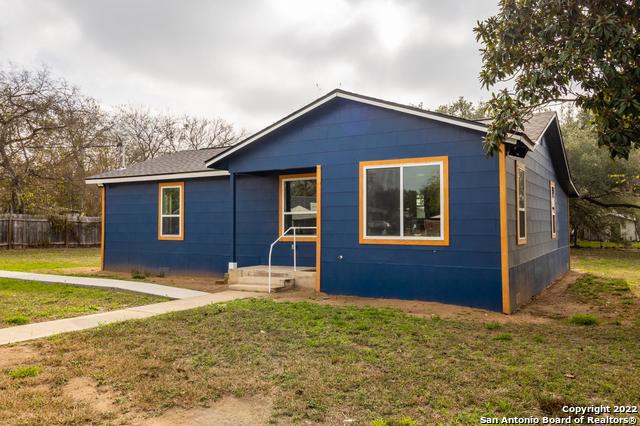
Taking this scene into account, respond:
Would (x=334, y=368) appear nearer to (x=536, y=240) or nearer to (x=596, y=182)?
(x=536, y=240)

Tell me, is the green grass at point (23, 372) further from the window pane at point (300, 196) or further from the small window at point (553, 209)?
the small window at point (553, 209)

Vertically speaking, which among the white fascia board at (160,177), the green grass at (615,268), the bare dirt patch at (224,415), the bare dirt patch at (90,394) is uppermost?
the white fascia board at (160,177)

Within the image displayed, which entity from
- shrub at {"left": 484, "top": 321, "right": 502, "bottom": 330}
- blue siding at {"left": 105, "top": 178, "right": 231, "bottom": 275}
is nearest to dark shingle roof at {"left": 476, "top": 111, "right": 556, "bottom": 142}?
shrub at {"left": 484, "top": 321, "right": 502, "bottom": 330}

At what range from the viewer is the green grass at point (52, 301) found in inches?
265

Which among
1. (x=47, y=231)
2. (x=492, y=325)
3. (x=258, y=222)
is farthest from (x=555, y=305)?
(x=47, y=231)

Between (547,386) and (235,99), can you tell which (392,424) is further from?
(235,99)

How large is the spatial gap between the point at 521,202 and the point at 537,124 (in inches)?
87.6

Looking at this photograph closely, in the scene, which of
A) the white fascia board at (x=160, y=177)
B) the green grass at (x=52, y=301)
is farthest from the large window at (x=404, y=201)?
the white fascia board at (x=160, y=177)

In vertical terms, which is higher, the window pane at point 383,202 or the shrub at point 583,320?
the window pane at point 383,202

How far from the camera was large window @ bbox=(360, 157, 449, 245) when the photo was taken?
25.9 ft

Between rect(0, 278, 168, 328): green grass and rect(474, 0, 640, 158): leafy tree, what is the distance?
6646 millimetres

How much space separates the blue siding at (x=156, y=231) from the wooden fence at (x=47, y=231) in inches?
465

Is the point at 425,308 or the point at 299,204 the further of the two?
the point at 299,204

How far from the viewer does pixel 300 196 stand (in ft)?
34.8
